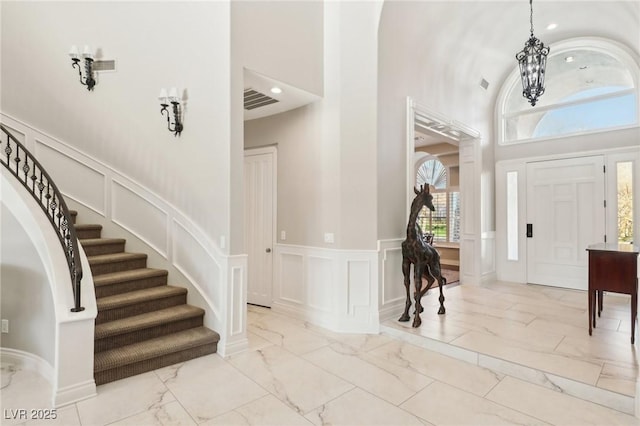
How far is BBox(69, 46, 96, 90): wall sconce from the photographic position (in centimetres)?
431

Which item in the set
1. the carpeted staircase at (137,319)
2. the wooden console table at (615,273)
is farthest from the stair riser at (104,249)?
the wooden console table at (615,273)

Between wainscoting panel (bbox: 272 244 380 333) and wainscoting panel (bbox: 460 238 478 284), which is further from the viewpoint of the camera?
wainscoting panel (bbox: 460 238 478 284)

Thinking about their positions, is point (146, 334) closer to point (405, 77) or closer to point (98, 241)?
point (98, 241)

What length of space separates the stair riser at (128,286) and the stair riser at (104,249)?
83 centimetres

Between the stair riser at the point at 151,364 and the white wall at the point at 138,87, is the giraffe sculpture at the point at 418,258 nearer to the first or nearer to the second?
the white wall at the point at 138,87

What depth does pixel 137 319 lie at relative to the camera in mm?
3328

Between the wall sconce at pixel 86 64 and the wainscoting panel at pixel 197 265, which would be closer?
the wainscoting panel at pixel 197 265

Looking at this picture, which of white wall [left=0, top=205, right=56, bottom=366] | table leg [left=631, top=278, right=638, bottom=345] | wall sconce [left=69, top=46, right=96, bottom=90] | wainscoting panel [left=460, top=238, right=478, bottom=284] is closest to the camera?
white wall [left=0, top=205, right=56, bottom=366]

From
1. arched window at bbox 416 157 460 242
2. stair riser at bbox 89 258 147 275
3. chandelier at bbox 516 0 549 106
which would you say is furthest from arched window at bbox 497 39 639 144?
stair riser at bbox 89 258 147 275

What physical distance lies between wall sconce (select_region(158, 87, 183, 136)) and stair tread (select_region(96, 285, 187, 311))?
6.03ft

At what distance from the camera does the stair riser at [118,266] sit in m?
3.81

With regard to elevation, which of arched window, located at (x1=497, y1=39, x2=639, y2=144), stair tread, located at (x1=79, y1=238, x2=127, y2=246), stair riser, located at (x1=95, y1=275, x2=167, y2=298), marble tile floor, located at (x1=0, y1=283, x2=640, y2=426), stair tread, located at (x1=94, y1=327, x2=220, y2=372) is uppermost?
arched window, located at (x1=497, y1=39, x2=639, y2=144)

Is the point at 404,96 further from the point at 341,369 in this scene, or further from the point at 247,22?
the point at 341,369

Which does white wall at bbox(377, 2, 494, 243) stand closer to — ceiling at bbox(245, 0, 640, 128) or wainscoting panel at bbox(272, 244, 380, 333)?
ceiling at bbox(245, 0, 640, 128)
